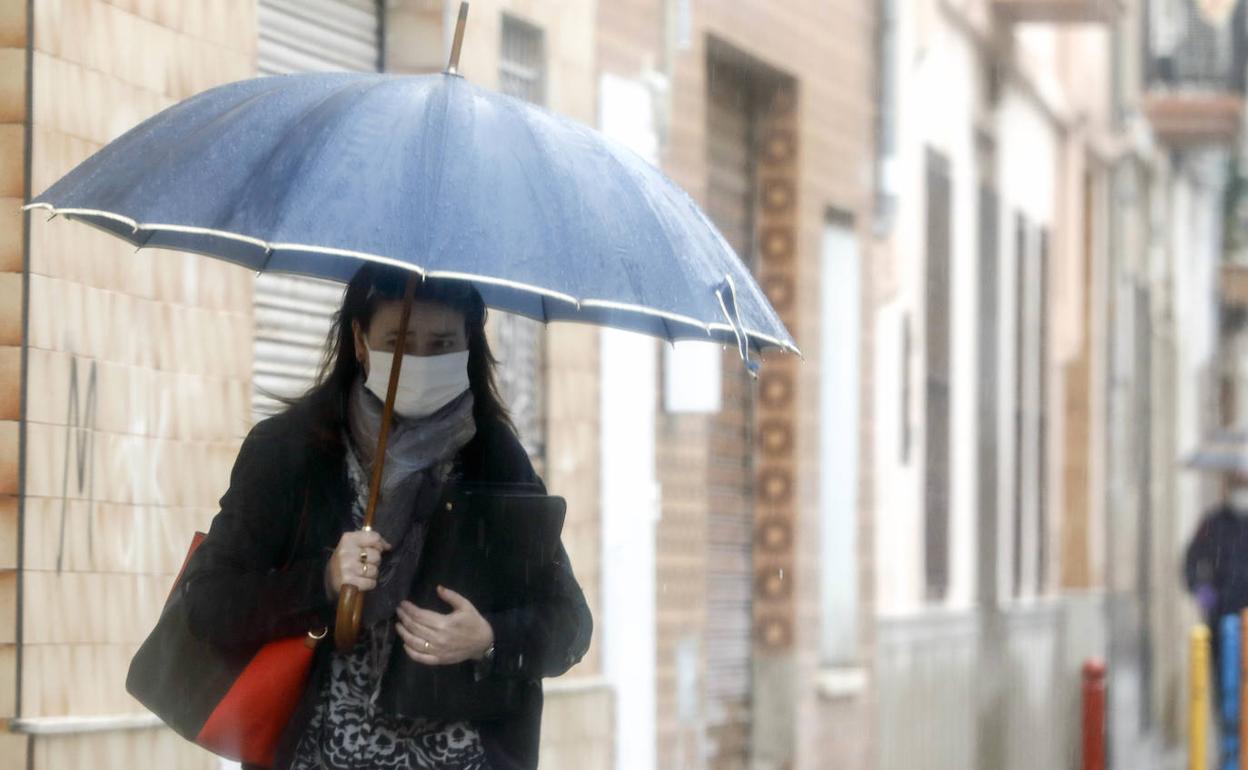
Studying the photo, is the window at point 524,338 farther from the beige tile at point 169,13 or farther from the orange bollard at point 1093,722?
the orange bollard at point 1093,722

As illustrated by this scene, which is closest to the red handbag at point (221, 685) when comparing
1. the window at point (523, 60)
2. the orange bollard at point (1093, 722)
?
the window at point (523, 60)

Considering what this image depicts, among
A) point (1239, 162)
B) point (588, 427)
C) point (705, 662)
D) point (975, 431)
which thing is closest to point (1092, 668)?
point (705, 662)

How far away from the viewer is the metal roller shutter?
6855 mm

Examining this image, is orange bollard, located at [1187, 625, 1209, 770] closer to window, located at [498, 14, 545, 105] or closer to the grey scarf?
window, located at [498, 14, 545, 105]

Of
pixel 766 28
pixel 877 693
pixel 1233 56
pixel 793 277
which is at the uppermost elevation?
pixel 1233 56

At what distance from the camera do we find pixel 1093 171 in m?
20.8

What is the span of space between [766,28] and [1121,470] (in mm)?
11157

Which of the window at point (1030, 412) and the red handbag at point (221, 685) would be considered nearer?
the red handbag at point (221, 685)

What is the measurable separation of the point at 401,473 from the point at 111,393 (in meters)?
2.03

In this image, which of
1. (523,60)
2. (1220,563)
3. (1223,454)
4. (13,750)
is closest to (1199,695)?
(1220,563)

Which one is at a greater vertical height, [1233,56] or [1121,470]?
[1233,56]

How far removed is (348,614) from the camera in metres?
3.77

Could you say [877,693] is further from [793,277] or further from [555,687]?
[555,687]

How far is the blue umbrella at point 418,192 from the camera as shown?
146 inches
